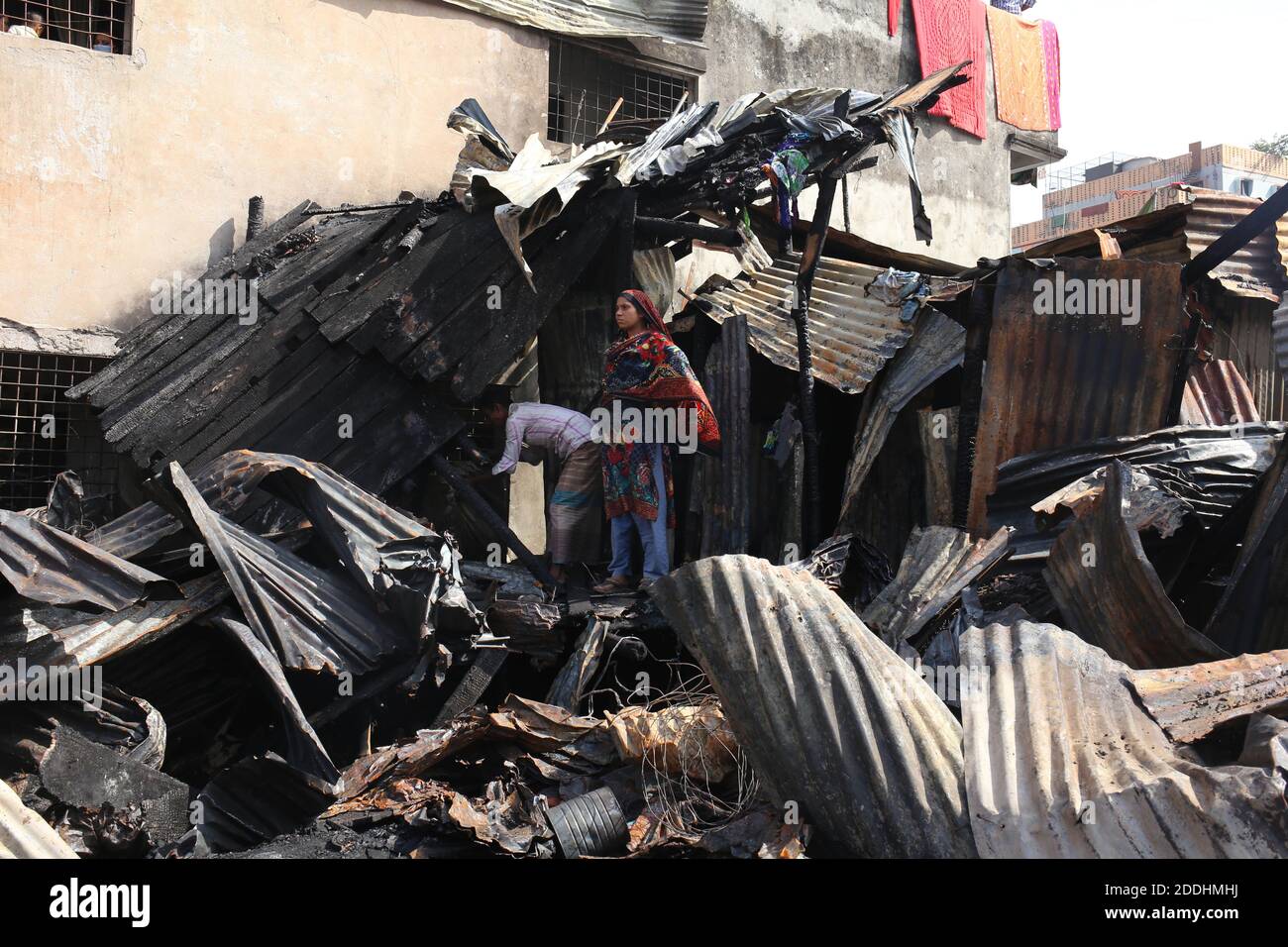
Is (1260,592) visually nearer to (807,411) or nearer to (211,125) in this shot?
(807,411)

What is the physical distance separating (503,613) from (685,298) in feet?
14.6

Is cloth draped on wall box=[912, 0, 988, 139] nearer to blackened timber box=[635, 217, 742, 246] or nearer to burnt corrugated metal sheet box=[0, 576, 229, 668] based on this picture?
blackened timber box=[635, 217, 742, 246]

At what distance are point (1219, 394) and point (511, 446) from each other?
477 cm

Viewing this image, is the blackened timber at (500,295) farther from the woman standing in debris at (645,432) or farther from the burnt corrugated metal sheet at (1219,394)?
the burnt corrugated metal sheet at (1219,394)

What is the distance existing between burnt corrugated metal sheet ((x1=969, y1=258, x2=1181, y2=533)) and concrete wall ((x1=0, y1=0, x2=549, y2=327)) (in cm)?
481

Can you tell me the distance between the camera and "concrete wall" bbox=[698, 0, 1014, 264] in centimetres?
1098

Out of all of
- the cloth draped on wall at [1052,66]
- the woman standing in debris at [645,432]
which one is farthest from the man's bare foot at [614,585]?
the cloth draped on wall at [1052,66]

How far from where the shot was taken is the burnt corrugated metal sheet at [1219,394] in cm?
727

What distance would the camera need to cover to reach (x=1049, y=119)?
13609 millimetres

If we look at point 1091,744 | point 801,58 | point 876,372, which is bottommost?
point 1091,744

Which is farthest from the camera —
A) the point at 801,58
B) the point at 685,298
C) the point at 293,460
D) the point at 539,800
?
the point at 801,58

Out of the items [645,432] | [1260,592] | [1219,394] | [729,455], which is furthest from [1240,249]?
[645,432]
